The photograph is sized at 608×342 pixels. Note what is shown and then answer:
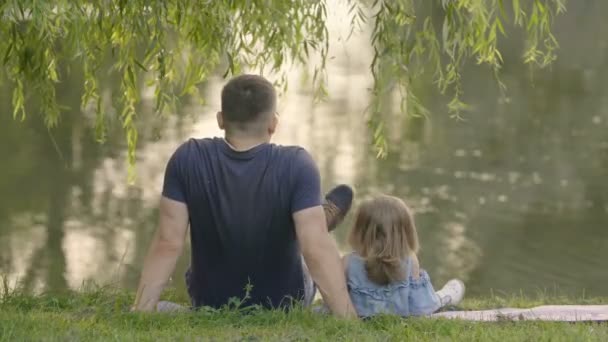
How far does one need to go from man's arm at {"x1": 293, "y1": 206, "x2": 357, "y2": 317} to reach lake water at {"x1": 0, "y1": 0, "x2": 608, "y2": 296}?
125 inches

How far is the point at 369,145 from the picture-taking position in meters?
14.1

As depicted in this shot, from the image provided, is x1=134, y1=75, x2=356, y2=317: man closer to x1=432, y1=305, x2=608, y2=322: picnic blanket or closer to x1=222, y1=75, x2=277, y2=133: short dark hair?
x1=222, y1=75, x2=277, y2=133: short dark hair

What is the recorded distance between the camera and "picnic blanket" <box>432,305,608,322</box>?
4.34 metres

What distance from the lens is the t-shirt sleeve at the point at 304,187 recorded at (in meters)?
4.21

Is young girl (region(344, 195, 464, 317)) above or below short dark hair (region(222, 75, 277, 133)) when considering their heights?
below

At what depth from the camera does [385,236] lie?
4535 mm

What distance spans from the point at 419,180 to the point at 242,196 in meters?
8.55

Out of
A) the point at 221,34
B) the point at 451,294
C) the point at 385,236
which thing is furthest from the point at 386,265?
the point at 221,34

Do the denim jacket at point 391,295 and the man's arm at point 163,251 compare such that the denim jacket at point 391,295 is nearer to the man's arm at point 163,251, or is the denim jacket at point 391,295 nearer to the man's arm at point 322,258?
the man's arm at point 322,258

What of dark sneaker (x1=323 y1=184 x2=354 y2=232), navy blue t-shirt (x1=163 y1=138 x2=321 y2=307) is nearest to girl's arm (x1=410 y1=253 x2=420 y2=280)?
dark sneaker (x1=323 y1=184 x2=354 y2=232)

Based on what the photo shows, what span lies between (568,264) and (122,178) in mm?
4919

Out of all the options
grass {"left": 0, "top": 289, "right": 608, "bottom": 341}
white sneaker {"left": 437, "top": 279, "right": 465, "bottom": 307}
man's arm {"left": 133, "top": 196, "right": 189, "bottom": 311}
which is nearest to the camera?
grass {"left": 0, "top": 289, "right": 608, "bottom": 341}

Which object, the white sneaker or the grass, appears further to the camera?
the white sneaker

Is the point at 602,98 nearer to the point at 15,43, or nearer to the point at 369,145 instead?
the point at 369,145
